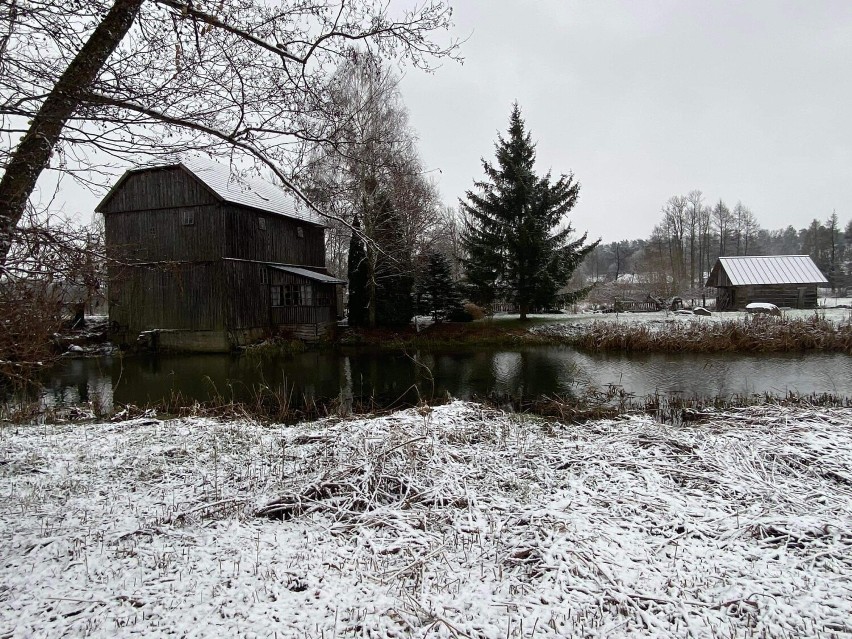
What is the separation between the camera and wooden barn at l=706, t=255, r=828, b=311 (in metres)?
28.0

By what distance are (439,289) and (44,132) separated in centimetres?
2204

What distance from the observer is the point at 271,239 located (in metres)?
23.1

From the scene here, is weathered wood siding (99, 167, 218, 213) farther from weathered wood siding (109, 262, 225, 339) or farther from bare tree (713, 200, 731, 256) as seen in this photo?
bare tree (713, 200, 731, 256)

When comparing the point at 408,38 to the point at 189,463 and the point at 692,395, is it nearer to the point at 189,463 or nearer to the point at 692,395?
the point at 189,463

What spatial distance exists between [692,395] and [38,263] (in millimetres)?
11036

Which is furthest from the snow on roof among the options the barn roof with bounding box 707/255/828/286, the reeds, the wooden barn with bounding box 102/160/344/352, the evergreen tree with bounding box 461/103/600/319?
the barn roof with bounding box 707/255/828/286

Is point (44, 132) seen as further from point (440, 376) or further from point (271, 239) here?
point (271, 239)

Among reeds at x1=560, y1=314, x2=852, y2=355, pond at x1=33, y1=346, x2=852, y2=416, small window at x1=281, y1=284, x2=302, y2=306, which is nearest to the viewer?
pond at x1=33, y1=346, x2=852, y2=416

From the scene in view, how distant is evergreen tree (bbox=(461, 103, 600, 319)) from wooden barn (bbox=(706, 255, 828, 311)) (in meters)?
12.5

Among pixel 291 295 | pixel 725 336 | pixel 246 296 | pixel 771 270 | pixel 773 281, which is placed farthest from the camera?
pixel 771 270

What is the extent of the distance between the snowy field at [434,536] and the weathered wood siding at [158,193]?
1725 cm

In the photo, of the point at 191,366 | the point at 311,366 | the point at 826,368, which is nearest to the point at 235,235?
the point at 191,366

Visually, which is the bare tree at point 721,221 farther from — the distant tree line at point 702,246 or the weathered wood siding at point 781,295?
the weathered wood siding at point 781,295

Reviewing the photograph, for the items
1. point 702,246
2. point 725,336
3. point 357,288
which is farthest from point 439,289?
point 702,246
